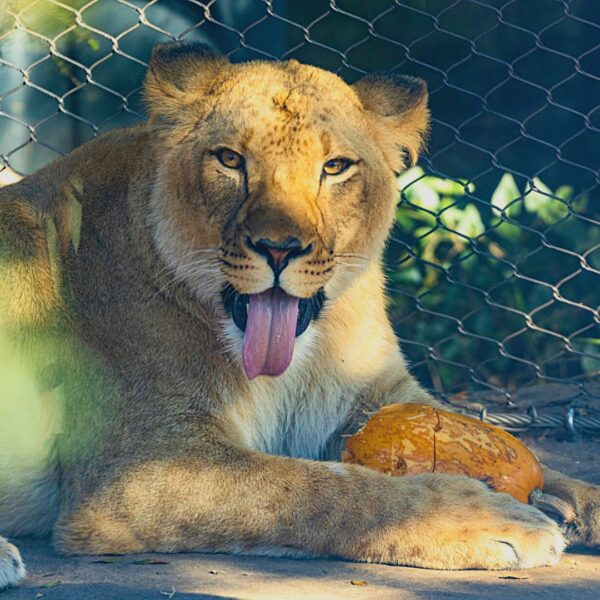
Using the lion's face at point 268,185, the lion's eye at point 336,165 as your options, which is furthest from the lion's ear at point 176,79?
the lion's eye at point 336,165

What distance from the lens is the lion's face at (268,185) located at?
2564 mm

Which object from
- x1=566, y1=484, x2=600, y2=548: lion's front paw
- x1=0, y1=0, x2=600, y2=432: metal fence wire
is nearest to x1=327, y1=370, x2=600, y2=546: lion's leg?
x1=566, y1=484, x2=600, y2=548: lion's front paw

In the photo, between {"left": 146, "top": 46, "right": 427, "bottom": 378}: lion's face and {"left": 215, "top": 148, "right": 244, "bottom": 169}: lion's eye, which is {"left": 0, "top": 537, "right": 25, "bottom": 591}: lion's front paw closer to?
{"left": 146, "top": 46, "right": 427, "bottom": 378}: lion's face

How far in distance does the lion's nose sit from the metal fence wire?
1.79 m

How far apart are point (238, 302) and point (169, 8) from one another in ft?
6.54

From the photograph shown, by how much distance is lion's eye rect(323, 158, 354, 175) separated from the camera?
2707mm

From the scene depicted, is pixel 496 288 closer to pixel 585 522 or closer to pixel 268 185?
pixel 585 522

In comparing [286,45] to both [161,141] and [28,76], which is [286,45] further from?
[161,141]

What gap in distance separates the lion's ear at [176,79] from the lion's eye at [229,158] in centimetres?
19

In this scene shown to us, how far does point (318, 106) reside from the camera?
2.75 metres

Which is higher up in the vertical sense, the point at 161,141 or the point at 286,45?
the point at 161,141

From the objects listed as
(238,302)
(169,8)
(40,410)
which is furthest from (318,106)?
(169,8)

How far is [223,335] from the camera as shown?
272 cm

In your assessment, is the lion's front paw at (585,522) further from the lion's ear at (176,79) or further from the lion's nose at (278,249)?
the lion's ear at (176,79)
